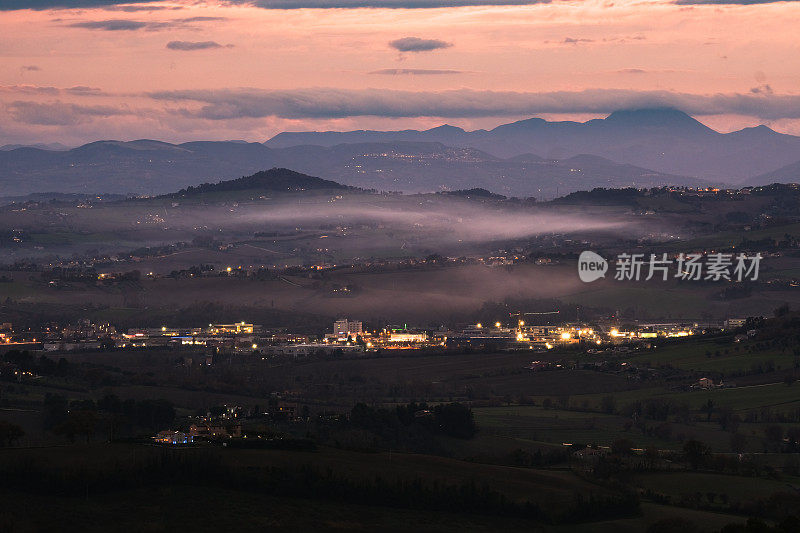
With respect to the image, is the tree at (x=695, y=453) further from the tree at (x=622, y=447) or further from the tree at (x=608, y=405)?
the tree at (x=608, y=405)

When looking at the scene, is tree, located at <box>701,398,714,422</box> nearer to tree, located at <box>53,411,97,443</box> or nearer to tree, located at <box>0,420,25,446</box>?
tree, located at <box>53,411,97,443</box>

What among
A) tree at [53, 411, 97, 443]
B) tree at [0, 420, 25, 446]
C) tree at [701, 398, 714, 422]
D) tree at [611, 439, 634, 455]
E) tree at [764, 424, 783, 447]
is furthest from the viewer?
tree at [701, 398, 714, 422]

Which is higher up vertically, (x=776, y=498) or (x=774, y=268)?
(x=774, y=268)

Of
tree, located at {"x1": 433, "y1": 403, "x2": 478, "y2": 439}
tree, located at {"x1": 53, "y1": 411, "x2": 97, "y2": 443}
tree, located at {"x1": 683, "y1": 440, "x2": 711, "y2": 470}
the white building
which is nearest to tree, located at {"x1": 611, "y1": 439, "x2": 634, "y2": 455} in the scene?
tree, located at {"x1": 683, "y1": 440, "x2": 711, "y2": 470}

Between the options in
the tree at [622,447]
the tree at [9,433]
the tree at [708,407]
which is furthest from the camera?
the tree at [708,407]

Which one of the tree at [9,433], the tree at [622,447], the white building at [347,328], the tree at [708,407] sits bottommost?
the tree at [622,447]

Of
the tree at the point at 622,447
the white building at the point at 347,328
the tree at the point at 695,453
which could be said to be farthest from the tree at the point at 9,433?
the white building at the point at 347,328

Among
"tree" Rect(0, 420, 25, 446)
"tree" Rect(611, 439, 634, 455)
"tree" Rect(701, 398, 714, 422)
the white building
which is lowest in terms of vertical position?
"tree" Rect(611, 439, 634, 455)

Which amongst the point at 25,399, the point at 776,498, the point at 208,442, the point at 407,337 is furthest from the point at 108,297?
the point at 776,498

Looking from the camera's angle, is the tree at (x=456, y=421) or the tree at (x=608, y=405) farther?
the tree at (x=608, y=405)

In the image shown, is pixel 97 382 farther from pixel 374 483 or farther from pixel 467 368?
pixel 374 483

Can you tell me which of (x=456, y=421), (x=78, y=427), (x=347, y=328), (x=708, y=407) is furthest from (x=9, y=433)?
(x=347, y=328)
